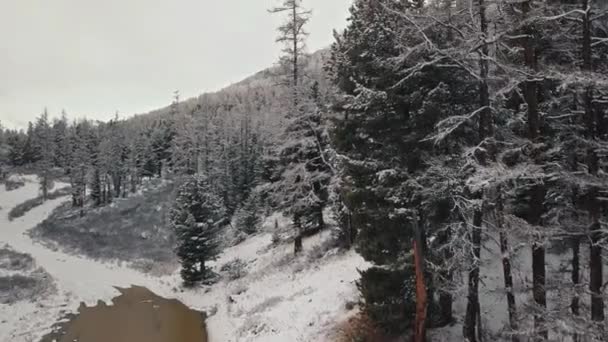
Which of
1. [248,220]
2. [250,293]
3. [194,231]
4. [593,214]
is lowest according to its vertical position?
[250,293]

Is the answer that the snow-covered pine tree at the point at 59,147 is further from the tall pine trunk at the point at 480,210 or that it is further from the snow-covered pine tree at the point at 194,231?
the tall pine trunk at the point at 480,210

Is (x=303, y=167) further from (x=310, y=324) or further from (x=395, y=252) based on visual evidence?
(x=395, y=252)

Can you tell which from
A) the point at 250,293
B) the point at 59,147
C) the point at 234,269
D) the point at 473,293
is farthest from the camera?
the point at 59,147

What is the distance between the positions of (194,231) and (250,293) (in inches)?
339

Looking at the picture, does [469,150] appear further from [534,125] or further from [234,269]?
[234,269]

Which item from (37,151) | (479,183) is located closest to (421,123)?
(479,183)

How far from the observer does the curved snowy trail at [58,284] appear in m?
21.3

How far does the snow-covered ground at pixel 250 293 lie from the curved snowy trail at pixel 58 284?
0.04 metres

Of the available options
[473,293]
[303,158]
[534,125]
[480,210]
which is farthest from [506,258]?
[303,158]

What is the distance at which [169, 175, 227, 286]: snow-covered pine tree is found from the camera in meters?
27.8

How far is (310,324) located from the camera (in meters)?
14.1

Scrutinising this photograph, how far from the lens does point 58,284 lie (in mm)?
29547

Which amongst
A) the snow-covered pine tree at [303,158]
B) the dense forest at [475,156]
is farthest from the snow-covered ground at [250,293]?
the dense forest at [475,156]

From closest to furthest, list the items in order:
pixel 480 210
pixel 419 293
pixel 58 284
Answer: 1. pixel 480 210
2. pixel 419 293
3. pixel 58 284
